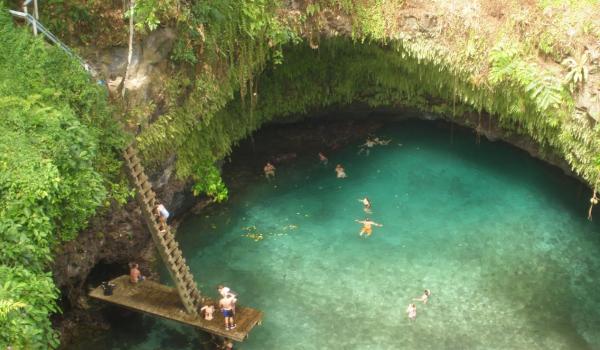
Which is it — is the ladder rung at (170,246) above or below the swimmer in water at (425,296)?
above

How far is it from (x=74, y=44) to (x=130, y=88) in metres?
1.53

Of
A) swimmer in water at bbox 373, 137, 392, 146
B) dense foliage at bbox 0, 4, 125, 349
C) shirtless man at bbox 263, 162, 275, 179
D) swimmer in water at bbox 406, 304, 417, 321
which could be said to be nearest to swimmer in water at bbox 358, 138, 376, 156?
swimmer in water at bbox 373, 137, 392, 146

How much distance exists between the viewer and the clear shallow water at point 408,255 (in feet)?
48.1

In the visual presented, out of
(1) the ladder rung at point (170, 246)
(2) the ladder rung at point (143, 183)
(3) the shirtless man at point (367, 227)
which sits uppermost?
(2) the ladder rung at point (143, 183)

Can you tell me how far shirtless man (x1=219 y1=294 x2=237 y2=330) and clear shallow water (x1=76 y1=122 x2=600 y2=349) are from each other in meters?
1.13

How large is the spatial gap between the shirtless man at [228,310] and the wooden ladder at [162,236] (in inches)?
25.7

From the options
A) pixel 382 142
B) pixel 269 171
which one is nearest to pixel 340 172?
pixel 269 171

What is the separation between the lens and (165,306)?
1402 cm

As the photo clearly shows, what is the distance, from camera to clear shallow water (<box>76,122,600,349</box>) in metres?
14.6

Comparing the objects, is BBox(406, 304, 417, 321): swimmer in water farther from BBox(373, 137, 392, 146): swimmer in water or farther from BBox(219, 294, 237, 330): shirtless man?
BBox(373, 137, 392, 146): swimmer in water

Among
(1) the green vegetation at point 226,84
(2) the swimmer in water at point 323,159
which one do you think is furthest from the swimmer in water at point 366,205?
(1) the green vegetation at point 226,84

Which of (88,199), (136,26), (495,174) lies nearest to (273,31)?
(136,26)

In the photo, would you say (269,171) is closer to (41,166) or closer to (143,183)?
(143,183)

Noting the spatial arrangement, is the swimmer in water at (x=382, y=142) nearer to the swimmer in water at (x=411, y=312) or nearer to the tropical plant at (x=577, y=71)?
the tropical plant at (x=577, y=71)
